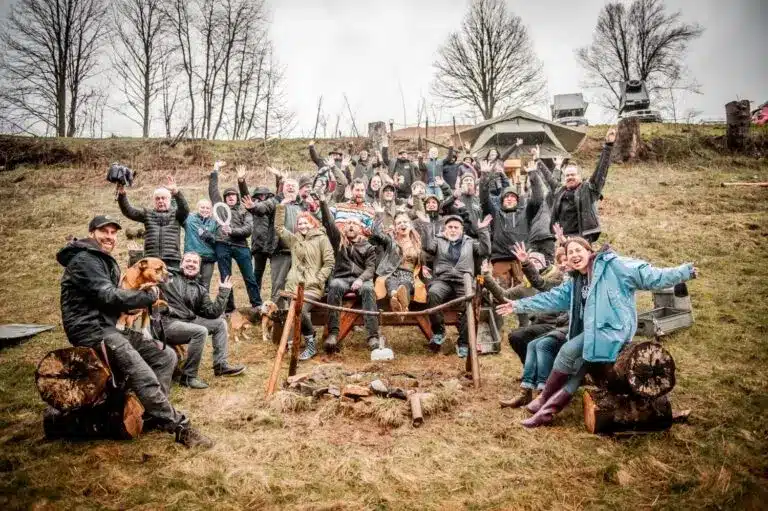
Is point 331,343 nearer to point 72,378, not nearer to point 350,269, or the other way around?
point 350,269

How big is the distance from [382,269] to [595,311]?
3.34 meters

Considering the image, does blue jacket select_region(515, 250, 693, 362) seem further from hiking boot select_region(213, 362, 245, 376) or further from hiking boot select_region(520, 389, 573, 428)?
hiking boot select_region(213, 362, 245, 376)

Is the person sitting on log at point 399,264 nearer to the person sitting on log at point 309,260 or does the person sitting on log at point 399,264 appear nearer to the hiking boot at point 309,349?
the person sitting on log at point 309,260

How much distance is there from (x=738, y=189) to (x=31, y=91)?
3127cm

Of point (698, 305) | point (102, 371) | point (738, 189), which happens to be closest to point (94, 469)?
point (102, 371)

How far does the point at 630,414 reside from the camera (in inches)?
143

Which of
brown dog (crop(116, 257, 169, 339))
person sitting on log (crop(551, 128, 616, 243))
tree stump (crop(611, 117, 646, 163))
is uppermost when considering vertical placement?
tree stump (crop(611, 117, 646, 163))

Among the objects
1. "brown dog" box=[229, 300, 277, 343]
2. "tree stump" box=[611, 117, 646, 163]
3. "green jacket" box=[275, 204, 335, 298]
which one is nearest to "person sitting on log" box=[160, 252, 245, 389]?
"brown dog" box=[229, 300, 277, 343]

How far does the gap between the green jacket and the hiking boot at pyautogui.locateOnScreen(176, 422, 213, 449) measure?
2683 millimetres

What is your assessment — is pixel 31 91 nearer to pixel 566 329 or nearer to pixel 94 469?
pixel 94 469

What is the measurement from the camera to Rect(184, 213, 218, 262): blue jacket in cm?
696

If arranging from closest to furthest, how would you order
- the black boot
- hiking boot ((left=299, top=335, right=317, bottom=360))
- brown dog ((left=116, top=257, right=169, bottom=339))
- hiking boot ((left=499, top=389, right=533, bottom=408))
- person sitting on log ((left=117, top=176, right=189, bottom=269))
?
the black boot → brown dog ((left=116, top=257, right=169, bottom=339)) → hiking boot ((left=499, top=389, right=533, bottom=408)) → hiking boot ((left=299, top=335, right=317, bottom=360)) → person sitting on log ((left=117, top=176, right=189, bottom=269))

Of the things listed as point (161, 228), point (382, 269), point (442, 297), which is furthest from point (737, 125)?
point (161, 228)

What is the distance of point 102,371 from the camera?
356 cm
